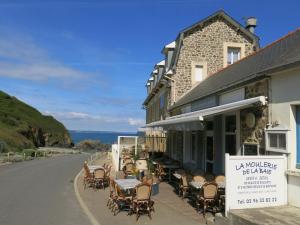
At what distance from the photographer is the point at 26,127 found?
221ft

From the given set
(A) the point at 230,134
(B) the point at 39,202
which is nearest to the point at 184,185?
(A) the point at 230,134

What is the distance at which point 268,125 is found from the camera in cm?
1066

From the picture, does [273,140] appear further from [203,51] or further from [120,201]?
[203,51]

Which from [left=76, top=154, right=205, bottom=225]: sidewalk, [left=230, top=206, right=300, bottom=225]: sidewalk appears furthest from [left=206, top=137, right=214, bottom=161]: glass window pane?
[left=230, top=206, right=300, bottom=225]: sidewalk

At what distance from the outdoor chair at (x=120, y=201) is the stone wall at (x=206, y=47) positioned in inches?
430

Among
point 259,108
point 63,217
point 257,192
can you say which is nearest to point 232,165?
point 257,192

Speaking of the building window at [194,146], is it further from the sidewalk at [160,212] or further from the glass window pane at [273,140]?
the glass window pane at [273,140]

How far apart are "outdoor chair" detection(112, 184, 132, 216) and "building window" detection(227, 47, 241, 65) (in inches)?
539

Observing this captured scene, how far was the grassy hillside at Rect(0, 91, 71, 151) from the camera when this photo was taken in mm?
55822

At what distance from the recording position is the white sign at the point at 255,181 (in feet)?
30.8

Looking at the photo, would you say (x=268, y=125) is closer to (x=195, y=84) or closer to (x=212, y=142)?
(x=212, y=142)

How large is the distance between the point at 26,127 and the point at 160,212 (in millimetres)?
58924

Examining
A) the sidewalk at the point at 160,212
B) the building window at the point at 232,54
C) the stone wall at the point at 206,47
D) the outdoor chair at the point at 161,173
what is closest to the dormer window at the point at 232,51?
the building window at the point at 232,54

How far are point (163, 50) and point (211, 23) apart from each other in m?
3.84
